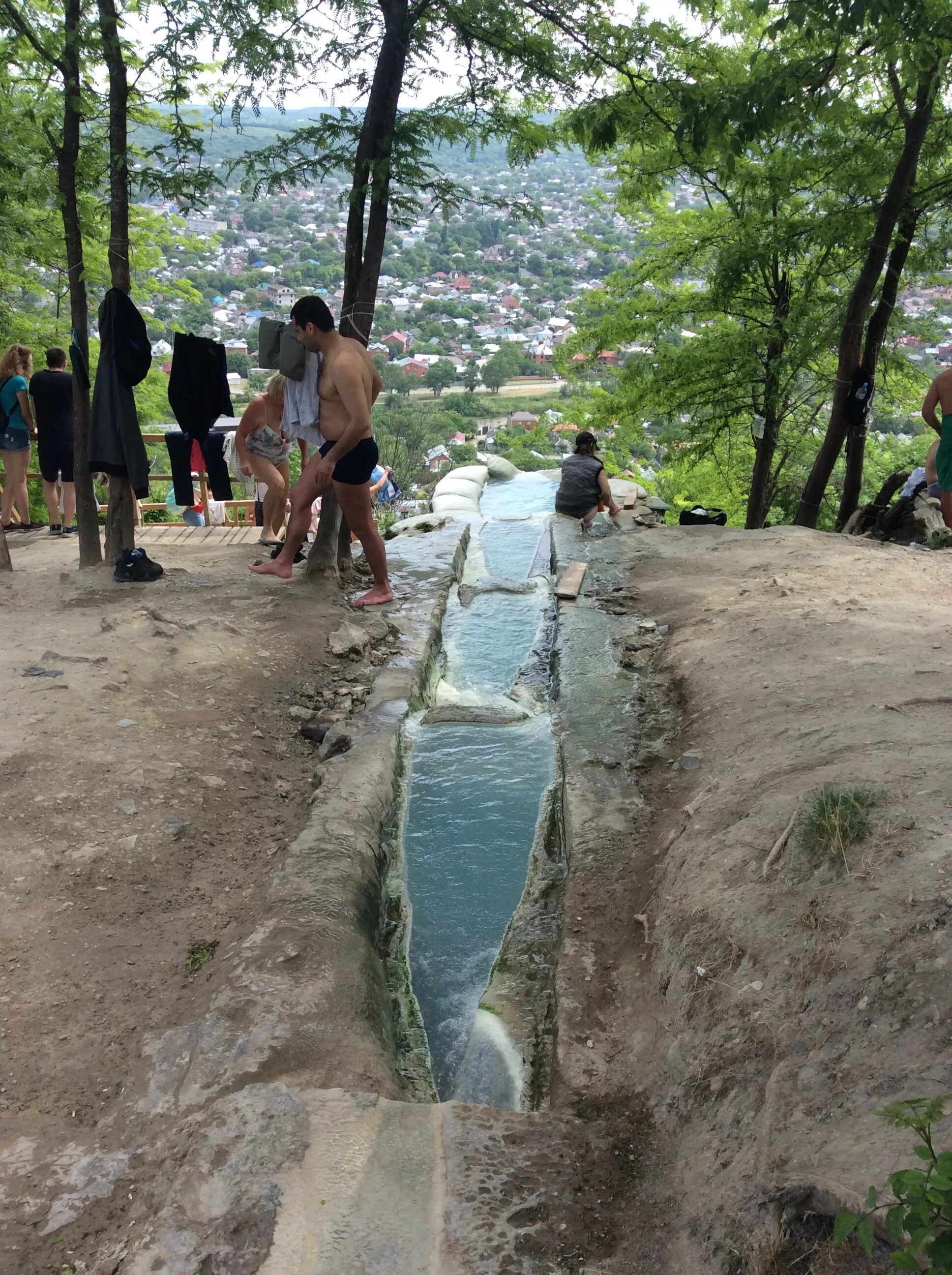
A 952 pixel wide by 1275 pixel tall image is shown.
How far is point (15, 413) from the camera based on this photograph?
30.0ft

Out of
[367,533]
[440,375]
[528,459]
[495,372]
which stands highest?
[495,372]

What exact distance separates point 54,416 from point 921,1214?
32.9 ft

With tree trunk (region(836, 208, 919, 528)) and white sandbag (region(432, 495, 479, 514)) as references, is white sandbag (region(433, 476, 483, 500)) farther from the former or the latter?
tree trunk (region(836, 208, 919, 528))

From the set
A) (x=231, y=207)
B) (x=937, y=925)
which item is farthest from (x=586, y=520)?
(x=231, y=207)

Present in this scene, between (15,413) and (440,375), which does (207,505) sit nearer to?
(15,413)

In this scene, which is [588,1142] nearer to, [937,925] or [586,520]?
[937,925]

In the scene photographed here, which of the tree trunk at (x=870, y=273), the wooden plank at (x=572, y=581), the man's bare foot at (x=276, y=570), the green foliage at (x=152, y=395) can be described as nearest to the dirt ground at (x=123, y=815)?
the man's bare foot at (x=276, y=570)

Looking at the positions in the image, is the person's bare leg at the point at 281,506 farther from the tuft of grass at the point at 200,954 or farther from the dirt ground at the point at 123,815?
Result: the tuft of grass at the point at 200,954

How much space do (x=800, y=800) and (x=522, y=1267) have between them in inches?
75.1

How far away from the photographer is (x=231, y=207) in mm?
49781

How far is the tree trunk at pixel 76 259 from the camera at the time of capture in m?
6.63

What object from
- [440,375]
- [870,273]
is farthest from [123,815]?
[440,375]

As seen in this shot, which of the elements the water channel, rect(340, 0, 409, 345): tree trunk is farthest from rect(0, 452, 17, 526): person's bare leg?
the water channel

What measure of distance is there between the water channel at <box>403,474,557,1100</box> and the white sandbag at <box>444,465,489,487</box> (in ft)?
29.2
